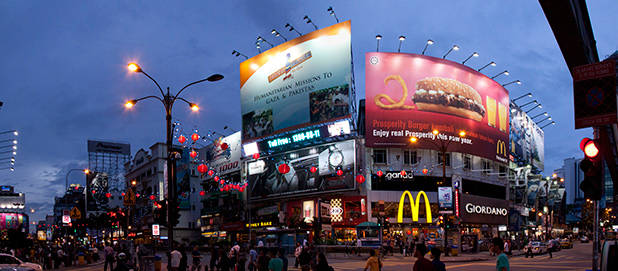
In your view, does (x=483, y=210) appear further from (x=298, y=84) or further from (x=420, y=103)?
(x=298, y=84)

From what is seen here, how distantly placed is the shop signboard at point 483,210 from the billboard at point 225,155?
1241 inches

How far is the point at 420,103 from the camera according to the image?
63.2m

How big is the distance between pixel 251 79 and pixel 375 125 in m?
19.8

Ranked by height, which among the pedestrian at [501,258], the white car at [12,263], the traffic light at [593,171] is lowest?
the white car at [12,263]

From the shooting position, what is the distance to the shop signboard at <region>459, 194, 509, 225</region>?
216 feet

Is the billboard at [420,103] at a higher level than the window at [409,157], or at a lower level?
higher

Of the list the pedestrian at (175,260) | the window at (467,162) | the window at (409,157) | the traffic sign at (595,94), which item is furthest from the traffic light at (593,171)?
the window at (467,162)

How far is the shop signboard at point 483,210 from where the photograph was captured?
65838 millimetres

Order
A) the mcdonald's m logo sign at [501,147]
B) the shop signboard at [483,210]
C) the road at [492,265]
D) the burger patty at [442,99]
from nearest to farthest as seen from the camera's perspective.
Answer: the road at [492,265]
the burger patty at [442,99]
the shop signboard at [483,210]
the mcdonald's m logo sign at [501,147]

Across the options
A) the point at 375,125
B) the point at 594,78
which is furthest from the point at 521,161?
the point at 594,78

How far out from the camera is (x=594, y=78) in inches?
317

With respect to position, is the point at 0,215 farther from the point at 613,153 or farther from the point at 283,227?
the point at 613,153

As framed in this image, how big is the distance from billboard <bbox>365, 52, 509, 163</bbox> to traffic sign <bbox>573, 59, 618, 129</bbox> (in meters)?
53.3

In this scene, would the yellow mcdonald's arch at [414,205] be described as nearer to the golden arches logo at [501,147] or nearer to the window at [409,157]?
the window at [409,157]
